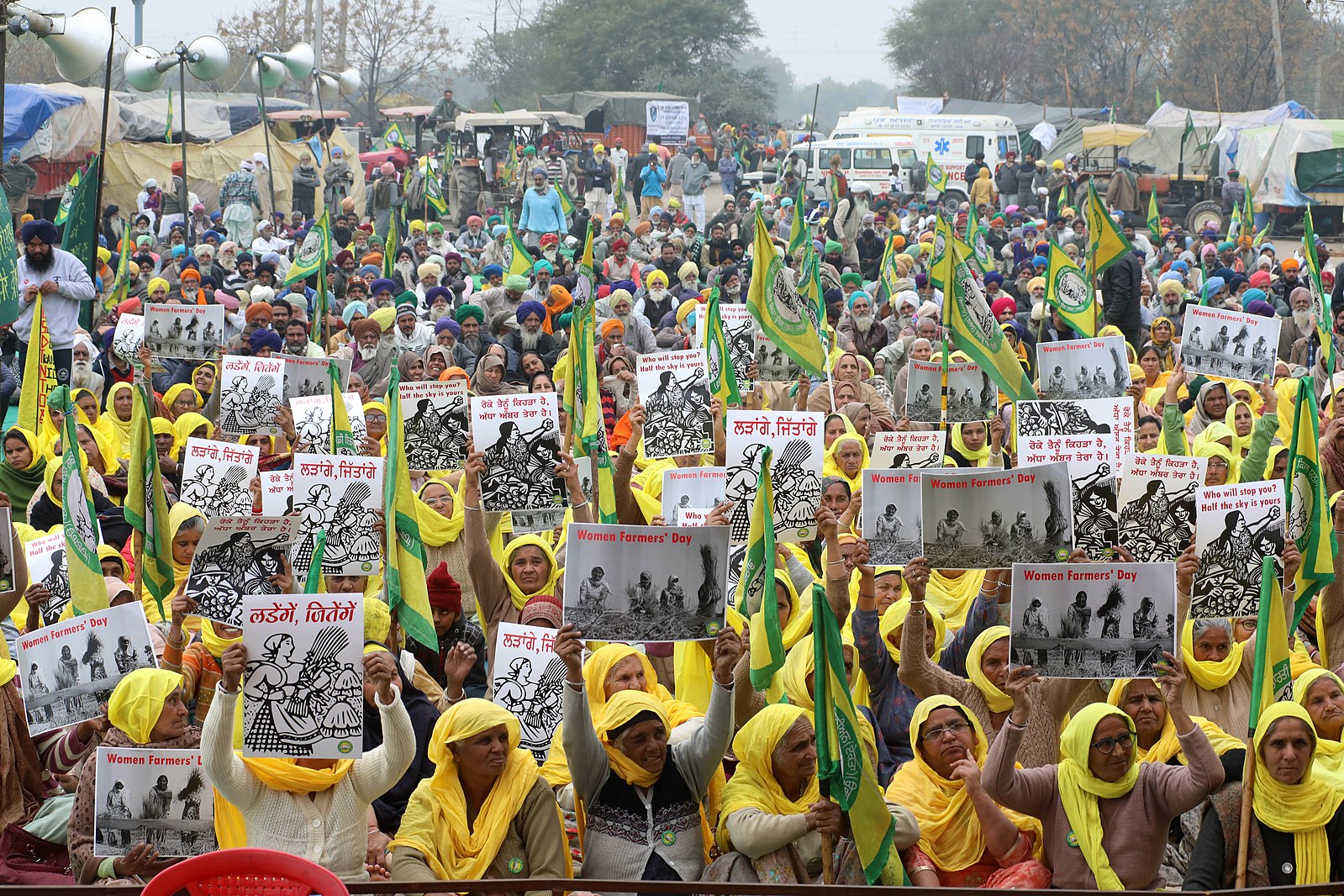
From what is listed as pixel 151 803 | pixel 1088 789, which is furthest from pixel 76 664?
pixel 1088 789

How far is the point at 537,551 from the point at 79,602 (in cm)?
160

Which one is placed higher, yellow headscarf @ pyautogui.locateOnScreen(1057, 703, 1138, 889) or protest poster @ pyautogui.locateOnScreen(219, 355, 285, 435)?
protest poster @ pyautogui.locateOnScreen(219, 355, 285, 435)

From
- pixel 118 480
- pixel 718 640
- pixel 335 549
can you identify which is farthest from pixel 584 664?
pixel 118 480

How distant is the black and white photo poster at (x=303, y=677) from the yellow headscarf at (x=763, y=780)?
953mm

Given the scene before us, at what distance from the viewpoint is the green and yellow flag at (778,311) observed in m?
8.90

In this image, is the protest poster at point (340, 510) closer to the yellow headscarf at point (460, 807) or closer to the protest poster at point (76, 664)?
the protest poster at point (76, 664)

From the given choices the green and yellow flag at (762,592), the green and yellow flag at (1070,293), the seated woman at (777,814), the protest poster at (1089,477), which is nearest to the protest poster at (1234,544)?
the protest poster at (1089,477)

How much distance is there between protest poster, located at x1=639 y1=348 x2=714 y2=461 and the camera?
7770 millimetres

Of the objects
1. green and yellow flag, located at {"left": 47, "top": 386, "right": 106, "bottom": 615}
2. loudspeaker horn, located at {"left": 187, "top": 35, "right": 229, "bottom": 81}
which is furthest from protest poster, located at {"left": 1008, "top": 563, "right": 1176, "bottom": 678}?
loudspeaker horn, located at {"left": 187, "top": 35, "right": 229, "bottom": 81}

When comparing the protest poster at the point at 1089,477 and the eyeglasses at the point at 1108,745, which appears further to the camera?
the protest poster at the point at 1089,477

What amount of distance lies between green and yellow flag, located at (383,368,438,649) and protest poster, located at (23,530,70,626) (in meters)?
1.20

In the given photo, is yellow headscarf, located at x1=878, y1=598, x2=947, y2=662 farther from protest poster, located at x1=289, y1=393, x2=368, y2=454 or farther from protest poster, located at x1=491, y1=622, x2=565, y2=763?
protest poster, located at x1=289, y1=393, x2=368, y2=454

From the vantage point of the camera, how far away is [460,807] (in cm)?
431

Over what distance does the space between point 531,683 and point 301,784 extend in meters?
1.01
